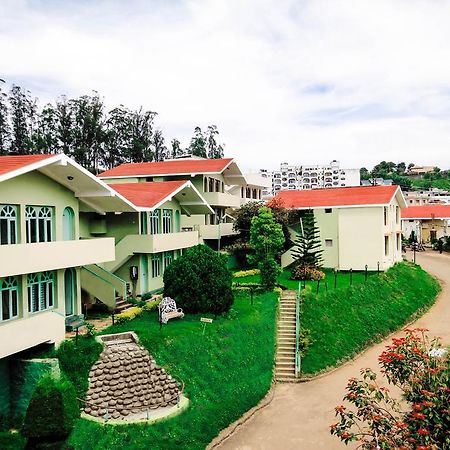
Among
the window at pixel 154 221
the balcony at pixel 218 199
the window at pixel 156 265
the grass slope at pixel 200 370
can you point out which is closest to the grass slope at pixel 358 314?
the grass slope at pixel 200 370

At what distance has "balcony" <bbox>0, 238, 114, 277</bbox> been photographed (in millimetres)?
14466

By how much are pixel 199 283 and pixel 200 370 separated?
14.2 feet

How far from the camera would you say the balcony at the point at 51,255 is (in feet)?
47.5

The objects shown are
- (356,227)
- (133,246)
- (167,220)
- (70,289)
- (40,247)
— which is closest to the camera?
(40,247)

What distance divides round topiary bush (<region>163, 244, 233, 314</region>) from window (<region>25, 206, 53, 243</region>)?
5.85 m

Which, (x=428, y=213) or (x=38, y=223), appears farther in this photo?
(x=428, y=213)

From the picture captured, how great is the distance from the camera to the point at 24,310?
1616 centimetres

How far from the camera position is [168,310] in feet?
67.4

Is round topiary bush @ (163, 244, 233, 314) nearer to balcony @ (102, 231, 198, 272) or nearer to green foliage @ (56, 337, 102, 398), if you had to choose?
balcony @ (102, 231, 198, 272)

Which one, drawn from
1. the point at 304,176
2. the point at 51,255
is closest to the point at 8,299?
the point at 51,255

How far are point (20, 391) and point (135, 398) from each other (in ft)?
10.9

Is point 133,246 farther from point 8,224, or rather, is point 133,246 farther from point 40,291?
point 8,224

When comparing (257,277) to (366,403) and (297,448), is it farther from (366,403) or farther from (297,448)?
(366,403)

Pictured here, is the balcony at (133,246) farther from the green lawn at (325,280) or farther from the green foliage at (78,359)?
the green foliage at (78,359)
